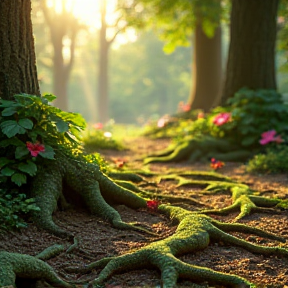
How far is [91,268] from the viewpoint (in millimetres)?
4008

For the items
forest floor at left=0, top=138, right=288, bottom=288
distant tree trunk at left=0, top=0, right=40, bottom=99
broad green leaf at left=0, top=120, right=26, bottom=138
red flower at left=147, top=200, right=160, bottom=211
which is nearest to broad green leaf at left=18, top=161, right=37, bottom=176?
broad green leaf at left=0, top=120, right=26, bottom=138

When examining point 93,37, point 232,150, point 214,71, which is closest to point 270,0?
point 232,150

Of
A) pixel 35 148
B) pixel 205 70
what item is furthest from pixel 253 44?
pixel 35 148

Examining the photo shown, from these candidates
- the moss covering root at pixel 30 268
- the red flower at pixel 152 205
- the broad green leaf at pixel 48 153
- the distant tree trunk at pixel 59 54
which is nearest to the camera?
the moss covering root at pixel 30 268

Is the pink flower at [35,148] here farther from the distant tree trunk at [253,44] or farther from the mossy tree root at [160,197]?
the distant tree trunk at [253,44]

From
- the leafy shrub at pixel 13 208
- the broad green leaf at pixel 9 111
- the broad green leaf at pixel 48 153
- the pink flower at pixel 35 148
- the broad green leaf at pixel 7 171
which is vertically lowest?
the leafy shrub at pixel 13 208

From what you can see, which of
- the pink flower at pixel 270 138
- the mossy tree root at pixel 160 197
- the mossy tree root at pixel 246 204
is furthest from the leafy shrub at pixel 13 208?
the pink flower at pixel 270 138

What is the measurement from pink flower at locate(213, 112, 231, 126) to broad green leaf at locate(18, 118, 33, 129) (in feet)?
19.5

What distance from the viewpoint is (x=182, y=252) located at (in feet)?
14.1

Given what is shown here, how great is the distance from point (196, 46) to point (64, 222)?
38.5 feet

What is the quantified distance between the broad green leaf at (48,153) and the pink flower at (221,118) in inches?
226

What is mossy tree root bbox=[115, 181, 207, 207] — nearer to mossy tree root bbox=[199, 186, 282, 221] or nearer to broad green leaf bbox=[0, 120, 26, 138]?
mossy tree root bbox=[199, 186, 282, 221]

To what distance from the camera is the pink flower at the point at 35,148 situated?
4.79 metres

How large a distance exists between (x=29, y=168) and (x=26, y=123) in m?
0.44
